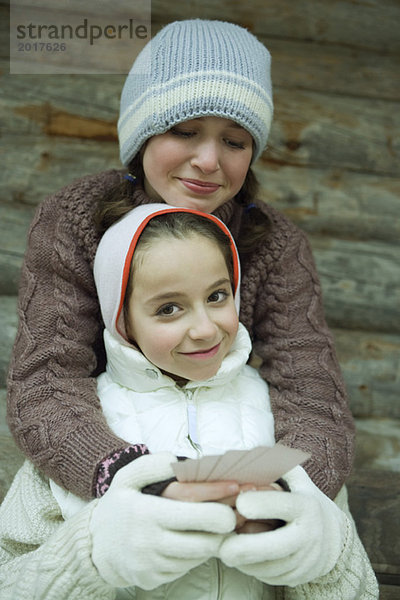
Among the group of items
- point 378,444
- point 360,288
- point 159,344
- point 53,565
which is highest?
point 159,344

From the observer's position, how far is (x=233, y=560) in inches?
48.0

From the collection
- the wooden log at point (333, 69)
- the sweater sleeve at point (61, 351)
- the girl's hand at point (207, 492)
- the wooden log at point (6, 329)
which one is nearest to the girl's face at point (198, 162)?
the sweater sleeve at point (61, 351)

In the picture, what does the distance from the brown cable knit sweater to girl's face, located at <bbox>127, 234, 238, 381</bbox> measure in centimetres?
22

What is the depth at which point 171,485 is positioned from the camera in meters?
1.28

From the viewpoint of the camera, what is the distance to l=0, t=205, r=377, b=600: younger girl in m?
1.22

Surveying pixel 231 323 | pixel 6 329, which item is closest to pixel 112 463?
pixel 231 323

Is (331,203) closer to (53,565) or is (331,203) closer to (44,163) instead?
(44,163)

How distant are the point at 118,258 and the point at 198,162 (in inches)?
12.5

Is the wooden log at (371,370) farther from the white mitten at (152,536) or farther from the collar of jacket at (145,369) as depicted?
the white mitten at (152,536)

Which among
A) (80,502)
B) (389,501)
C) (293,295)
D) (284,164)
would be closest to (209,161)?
(293,295)

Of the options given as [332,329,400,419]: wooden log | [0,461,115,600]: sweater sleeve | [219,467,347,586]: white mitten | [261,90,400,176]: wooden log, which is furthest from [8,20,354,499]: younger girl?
[261,90,400,176]: wooden log

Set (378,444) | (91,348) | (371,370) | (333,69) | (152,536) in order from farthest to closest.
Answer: (333,69), (371,370), (378,444), (91,348), (152,536)

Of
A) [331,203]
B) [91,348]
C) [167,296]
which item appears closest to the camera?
[167,296]

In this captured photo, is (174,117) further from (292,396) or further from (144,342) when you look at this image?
(292,396)
